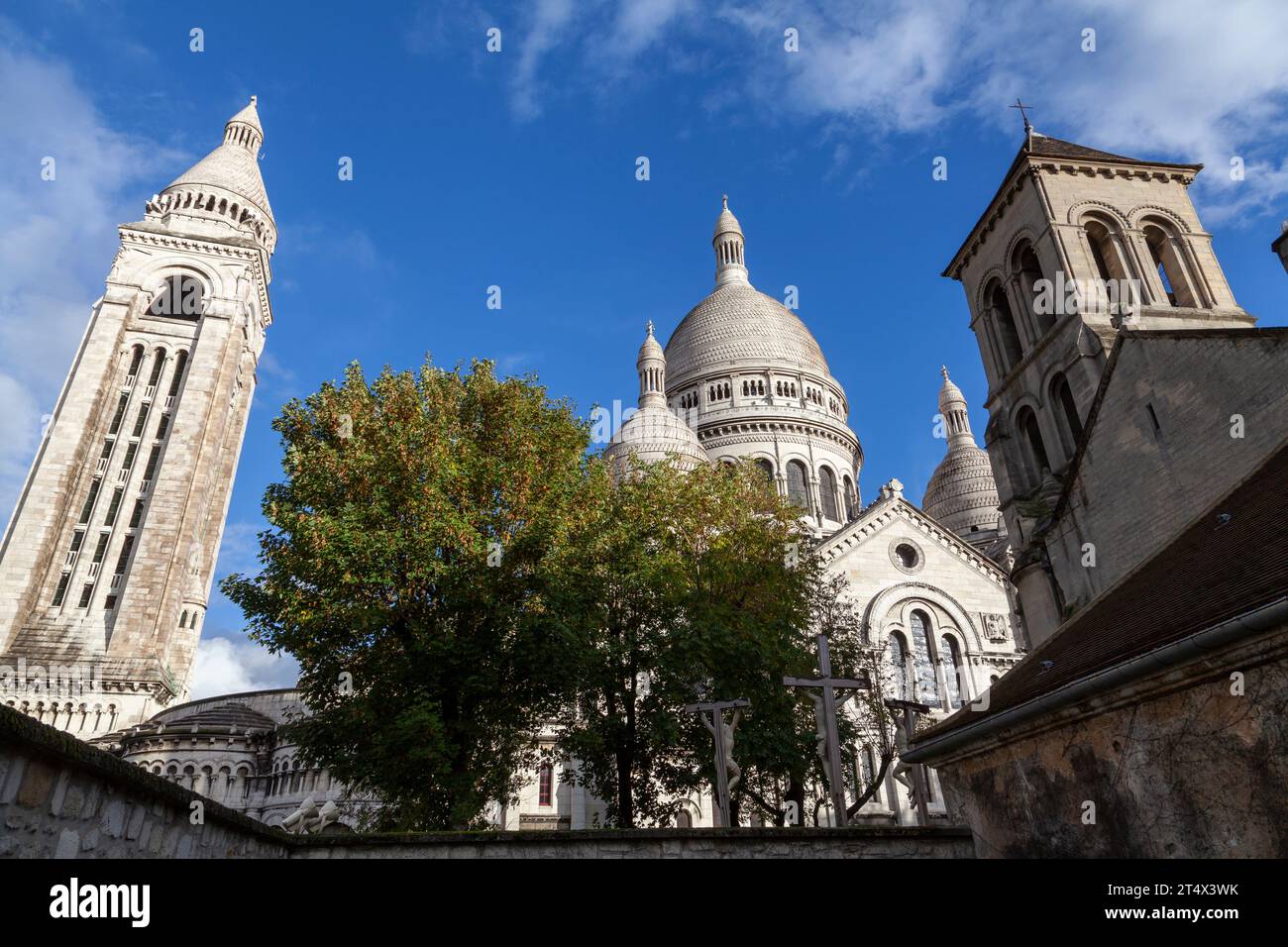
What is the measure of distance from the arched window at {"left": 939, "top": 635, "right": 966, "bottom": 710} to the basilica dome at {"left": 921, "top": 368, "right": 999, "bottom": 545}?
2640 centimetres

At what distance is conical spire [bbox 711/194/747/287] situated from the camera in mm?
76500

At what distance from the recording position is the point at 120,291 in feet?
149

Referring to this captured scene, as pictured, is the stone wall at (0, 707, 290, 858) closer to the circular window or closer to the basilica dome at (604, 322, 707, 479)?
the circular window

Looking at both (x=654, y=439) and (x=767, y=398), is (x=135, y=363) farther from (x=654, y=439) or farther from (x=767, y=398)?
(x=767, y=398)

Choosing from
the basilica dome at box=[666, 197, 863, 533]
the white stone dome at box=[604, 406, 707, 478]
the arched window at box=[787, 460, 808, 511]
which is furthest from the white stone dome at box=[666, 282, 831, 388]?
the white stone dome at box=[604, 406, 707, 478]

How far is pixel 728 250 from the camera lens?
258ft

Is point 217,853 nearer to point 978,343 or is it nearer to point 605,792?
point 605,792

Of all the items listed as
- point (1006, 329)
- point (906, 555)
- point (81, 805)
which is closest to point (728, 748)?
point (81, 805)

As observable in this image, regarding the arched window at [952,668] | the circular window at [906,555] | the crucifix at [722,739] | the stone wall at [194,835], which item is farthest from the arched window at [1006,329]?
the stone wall at [194,835]

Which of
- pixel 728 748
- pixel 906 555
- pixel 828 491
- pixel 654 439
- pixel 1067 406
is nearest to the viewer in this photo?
pixel 728 748

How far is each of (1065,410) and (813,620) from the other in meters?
9.63

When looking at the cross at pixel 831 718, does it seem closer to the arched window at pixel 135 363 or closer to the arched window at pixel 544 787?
the arched window at pixel 544 787

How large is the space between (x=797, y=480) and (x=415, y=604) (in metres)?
43.2
